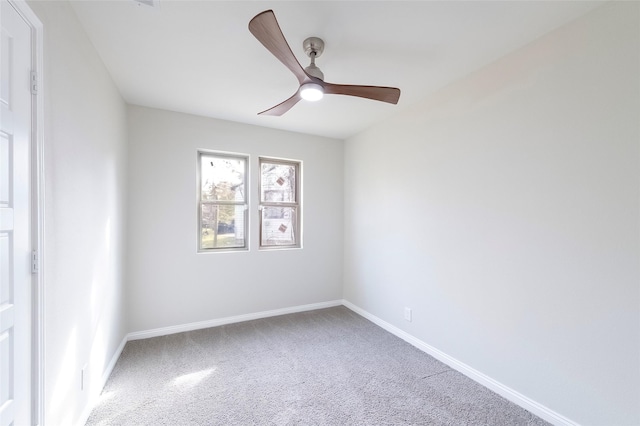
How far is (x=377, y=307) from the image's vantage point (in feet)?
11.2

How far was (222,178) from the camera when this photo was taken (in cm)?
350

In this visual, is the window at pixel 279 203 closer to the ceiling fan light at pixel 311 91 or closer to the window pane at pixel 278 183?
the window pane at pixel 278 183

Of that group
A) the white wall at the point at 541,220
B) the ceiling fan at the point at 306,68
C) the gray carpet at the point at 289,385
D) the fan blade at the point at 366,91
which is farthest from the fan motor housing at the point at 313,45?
the gray carpet at the point at 289,385

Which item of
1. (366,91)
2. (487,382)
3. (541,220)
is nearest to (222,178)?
(366,91)

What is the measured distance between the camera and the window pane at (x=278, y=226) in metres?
3.75

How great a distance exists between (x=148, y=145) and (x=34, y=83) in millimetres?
1931

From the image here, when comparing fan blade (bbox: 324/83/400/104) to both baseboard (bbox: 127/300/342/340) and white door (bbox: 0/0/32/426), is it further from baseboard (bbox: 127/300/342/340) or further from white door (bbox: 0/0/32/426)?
baseboard (bbox: 127/300/342/340)

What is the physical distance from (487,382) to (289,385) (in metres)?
1.57

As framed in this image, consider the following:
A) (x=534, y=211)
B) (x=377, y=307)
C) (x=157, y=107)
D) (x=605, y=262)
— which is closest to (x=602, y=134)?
(x=534, y=211)

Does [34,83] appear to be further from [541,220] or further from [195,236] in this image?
[541,220]

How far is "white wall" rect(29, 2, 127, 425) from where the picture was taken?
1.36 meters

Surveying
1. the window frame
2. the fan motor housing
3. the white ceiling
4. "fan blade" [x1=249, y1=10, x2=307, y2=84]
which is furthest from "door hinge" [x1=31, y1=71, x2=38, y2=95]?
the window frame

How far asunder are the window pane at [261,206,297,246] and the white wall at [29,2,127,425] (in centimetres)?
170

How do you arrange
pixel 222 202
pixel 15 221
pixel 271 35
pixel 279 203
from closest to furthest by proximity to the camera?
pixel 15 221 → pixel 271 35 → pixel 222 202 → pixel 279 203
